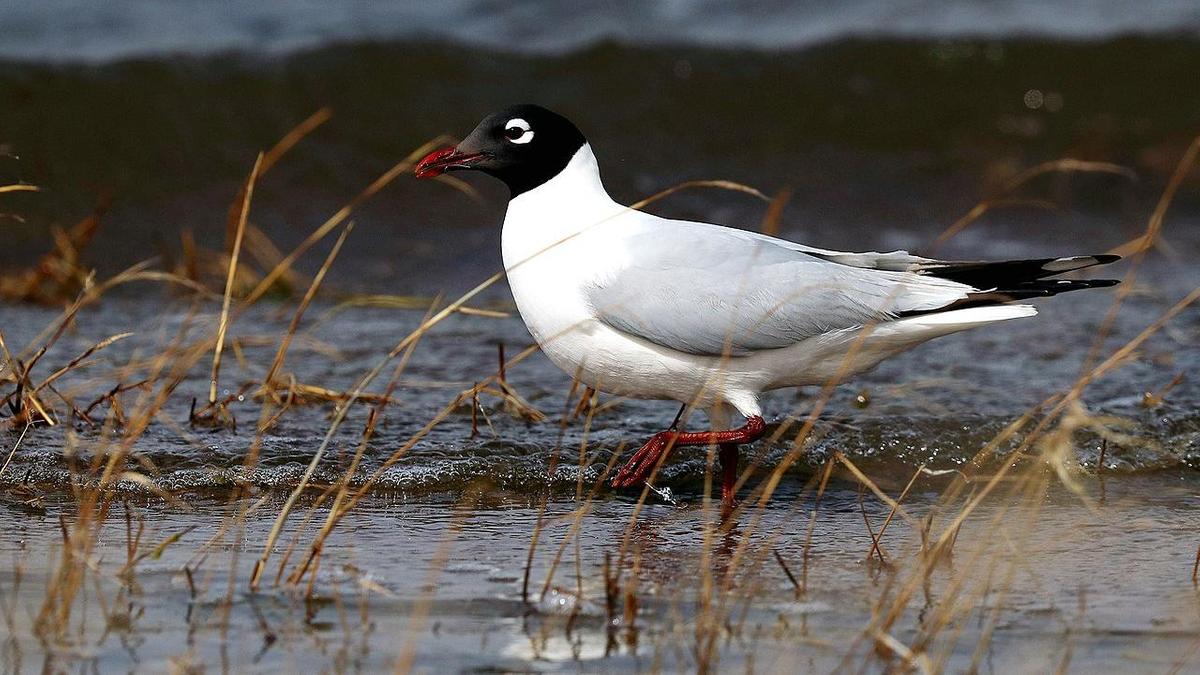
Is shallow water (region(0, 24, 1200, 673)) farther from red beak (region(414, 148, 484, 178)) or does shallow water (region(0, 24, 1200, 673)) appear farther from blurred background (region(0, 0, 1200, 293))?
red beak (region(414, 148, 484, 178))

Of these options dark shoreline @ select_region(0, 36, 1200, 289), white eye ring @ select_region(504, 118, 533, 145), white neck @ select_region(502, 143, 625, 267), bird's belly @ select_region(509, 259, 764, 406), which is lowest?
bird's belly @ select_region(509, 259, 764, 406)

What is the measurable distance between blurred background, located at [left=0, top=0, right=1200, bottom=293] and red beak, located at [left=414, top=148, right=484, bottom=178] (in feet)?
12.3

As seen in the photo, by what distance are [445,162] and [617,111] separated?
659 cm

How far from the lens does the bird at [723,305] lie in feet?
15.2

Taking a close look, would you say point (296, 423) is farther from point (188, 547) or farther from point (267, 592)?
point (267, 592)

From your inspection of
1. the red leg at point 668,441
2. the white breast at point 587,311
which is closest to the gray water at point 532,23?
the white breast at point 587,311

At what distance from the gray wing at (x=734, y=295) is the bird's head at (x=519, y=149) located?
17.8 inches

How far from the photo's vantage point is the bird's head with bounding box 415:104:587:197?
5047mm

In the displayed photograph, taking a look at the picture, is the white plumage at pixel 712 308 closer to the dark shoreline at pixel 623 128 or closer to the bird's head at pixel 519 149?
the bird's head at pixel 519 149

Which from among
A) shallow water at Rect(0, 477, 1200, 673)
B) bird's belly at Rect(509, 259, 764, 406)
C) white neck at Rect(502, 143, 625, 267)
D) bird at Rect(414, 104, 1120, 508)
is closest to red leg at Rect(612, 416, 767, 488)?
bird at Rect(414, 104, 1120, 508)

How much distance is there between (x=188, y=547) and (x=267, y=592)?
56cm

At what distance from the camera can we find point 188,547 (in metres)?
4.04

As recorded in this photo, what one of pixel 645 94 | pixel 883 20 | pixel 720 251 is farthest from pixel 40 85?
pixel 720 251

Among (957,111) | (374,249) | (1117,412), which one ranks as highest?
(957,111)
